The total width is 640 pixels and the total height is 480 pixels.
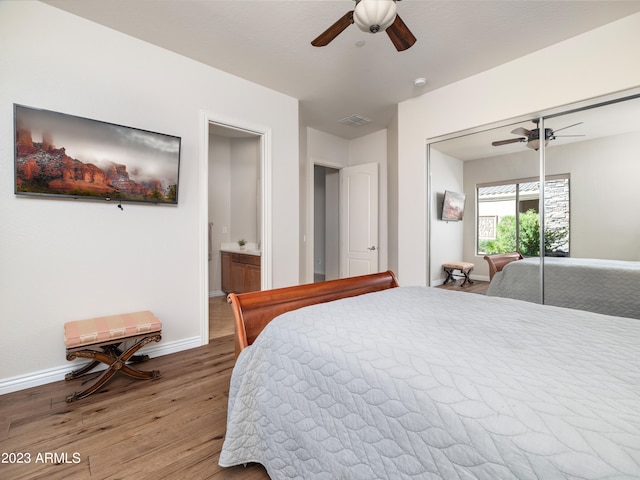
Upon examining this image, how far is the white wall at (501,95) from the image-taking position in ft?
7.47

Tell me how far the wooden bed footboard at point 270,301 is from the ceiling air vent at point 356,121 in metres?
2.78

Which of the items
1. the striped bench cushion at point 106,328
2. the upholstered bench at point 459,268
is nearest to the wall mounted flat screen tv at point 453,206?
the upholstered bench at point 459,268

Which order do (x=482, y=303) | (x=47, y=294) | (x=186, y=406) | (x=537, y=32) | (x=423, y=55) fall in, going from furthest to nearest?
(x=423, y=55) → (x=537, y=32) → (x=47, y=294) → (x=186, y=406) → (x=482, y=303)

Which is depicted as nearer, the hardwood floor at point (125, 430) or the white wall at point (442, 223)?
the hardwood floor at point (125, 430)

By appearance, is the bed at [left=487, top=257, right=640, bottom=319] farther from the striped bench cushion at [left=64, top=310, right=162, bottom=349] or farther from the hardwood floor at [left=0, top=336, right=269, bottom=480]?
the striped bench cushion at [left=64, top=310, right=162, bottom=349]

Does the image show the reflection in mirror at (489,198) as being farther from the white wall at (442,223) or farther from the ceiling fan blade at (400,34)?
the ceiling fan blade at (400,34)

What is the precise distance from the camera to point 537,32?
2.39 m

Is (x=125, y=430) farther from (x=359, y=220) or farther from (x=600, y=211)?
(x=600, y=211)

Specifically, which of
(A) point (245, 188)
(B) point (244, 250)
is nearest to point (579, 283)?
(B) point (244, 250)

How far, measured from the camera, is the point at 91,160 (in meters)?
2.28

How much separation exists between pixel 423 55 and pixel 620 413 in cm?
290

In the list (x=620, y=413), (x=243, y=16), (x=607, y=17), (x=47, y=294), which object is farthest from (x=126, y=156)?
(x=607, y=17)

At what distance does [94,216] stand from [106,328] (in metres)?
0.92

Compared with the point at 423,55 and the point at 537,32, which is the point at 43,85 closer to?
the point at 423,55
